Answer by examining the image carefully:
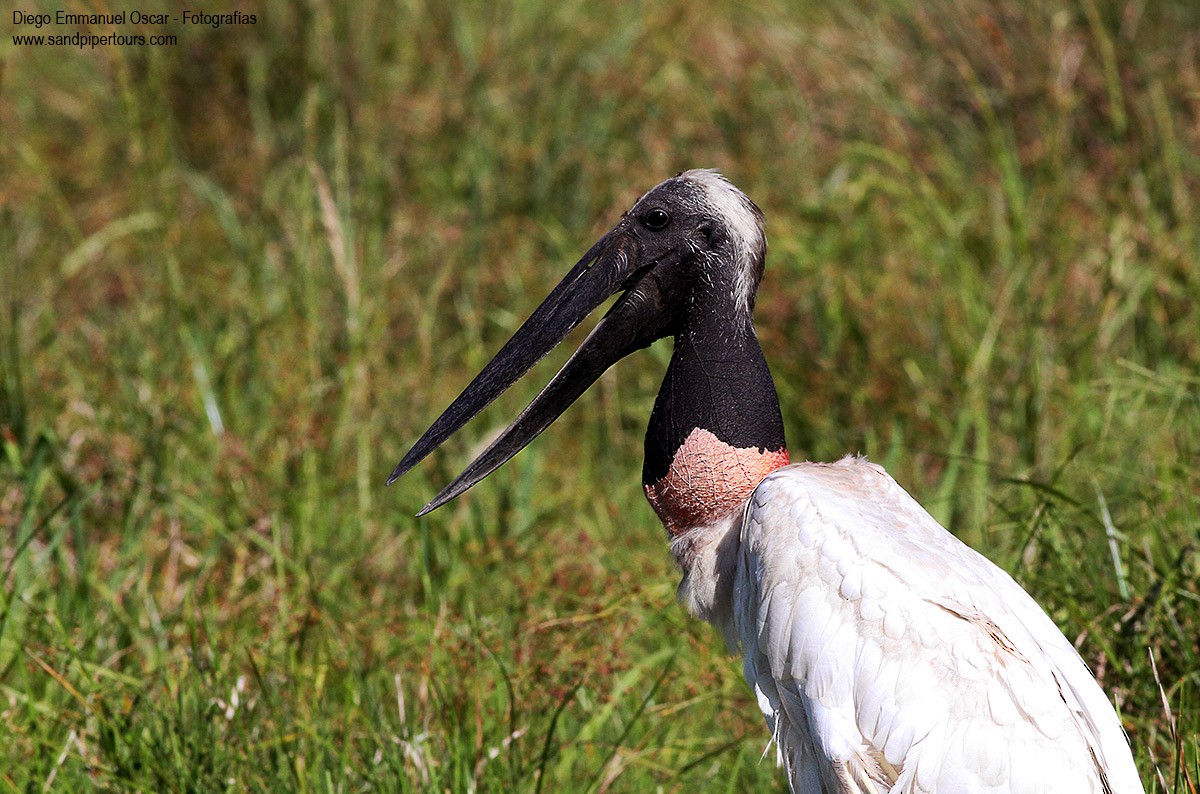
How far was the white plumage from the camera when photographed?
2857 millimetres

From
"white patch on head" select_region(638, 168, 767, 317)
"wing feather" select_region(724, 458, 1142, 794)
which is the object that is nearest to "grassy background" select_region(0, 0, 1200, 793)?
"wing feather" select_region(724, 458, 1142, 794)

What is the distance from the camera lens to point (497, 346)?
6023 mm

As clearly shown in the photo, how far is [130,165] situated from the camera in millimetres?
6969

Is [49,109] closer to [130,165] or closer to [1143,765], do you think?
[130,165]

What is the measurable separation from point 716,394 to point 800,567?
54 cm

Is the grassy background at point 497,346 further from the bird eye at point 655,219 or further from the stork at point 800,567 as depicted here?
the bird eye at point 655,219

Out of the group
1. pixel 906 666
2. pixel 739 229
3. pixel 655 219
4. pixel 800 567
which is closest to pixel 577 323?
pixel 655 219

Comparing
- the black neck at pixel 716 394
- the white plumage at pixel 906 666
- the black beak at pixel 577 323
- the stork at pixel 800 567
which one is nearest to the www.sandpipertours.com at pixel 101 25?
the black beak at pixel 577 323

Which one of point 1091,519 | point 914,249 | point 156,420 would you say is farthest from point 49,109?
point 1091,519

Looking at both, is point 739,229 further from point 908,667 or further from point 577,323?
point 908,667

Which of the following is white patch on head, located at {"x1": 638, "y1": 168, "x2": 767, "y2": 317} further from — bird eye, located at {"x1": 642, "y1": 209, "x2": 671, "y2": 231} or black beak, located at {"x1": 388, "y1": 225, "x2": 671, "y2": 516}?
black beak, located at {"x1": 388, "y1": 225, "x2": 671, "y2": 516}

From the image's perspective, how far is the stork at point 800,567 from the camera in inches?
113

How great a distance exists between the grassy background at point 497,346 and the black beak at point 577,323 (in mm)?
536

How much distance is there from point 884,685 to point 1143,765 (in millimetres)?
828
